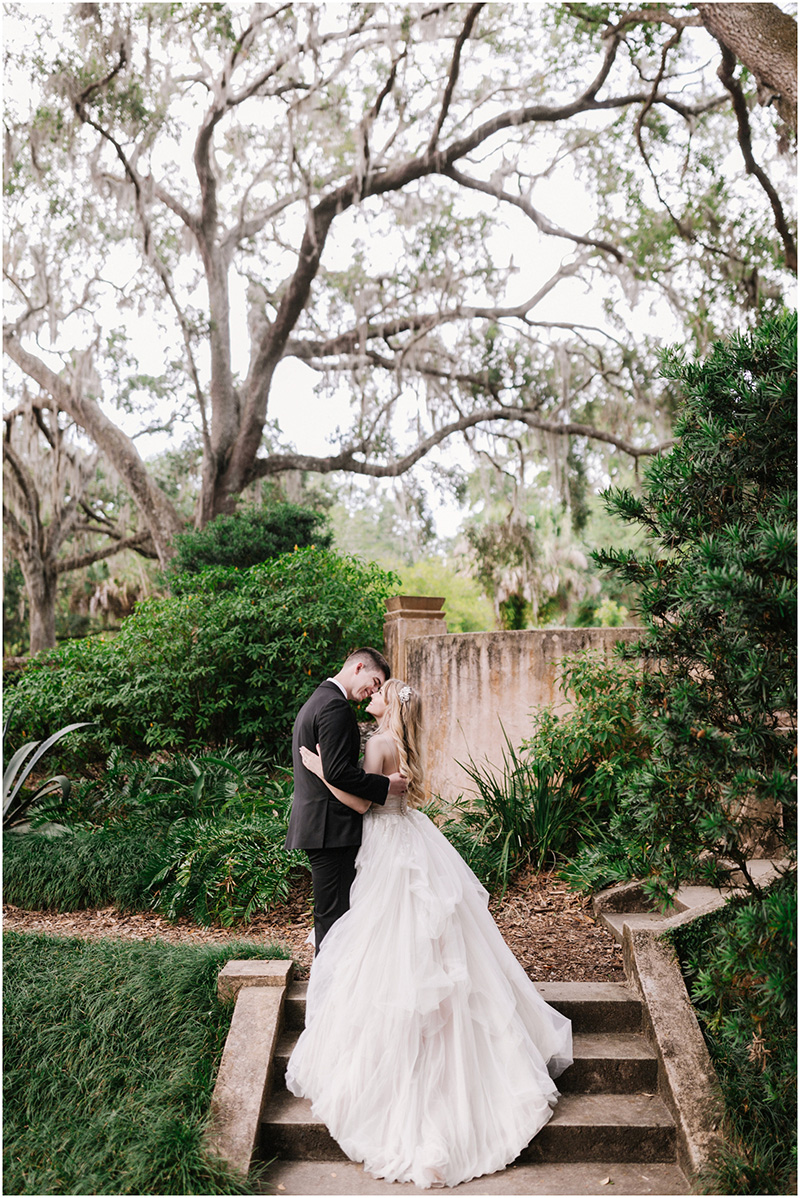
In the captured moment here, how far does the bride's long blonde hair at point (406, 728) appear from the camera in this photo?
425cm

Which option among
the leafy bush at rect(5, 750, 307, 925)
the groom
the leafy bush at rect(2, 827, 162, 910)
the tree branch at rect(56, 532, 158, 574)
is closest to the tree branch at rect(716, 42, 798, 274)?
the leafy bush at rect(5, 750, 307, 925)

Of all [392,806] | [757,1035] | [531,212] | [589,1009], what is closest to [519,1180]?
[589,1009]

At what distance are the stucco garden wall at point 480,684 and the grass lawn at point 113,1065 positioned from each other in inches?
135

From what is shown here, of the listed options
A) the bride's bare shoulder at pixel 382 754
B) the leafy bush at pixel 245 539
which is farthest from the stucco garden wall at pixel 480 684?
the leafy bush at pixel 245 539

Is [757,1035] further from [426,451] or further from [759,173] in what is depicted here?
[426,451]

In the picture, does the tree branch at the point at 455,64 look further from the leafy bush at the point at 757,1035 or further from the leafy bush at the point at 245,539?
the leafy bush at the point at 757,1035

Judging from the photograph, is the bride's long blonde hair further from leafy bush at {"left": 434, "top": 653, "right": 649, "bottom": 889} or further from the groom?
leafy bush at {"left": 434, "top": 653, "right": 649, "bottom": 889}

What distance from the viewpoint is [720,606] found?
10.6 feet

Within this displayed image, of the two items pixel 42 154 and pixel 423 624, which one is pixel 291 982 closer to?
pixel 423 624

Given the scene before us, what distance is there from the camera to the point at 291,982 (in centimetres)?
470

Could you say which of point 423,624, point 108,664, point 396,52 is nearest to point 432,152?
point 396,52

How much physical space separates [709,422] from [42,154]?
1368 cm

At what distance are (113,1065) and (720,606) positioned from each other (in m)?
3.60

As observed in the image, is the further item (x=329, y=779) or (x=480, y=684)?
(x=480, y=684)
